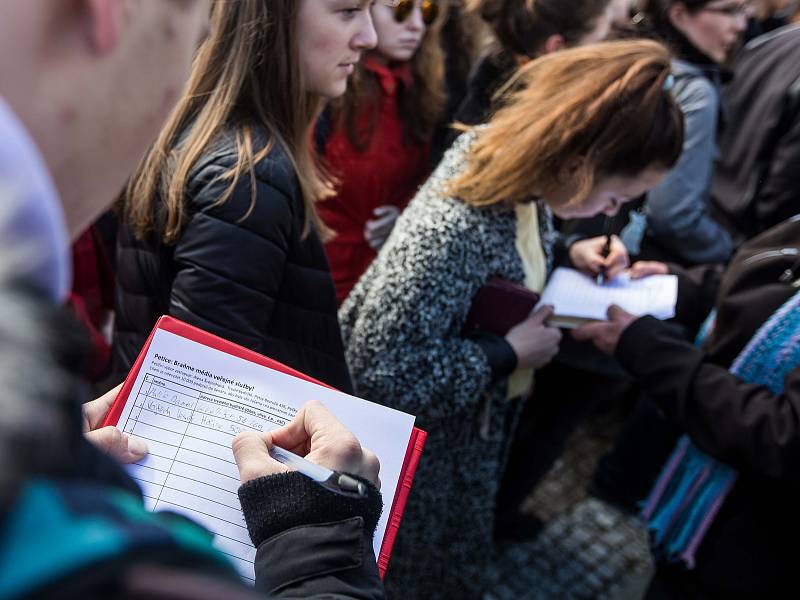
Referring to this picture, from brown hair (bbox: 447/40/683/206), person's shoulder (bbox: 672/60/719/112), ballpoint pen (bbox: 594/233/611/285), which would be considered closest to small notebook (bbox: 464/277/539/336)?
brown hair (bbox: 447/40/683/206)

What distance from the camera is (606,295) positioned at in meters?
2.27

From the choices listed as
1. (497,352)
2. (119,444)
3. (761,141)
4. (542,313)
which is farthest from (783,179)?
(119,444)

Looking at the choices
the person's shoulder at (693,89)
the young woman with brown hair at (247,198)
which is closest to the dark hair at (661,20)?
the person's shoulder at (693,89)

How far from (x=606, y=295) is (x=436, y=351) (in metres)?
0.74

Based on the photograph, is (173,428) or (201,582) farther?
(173,428)

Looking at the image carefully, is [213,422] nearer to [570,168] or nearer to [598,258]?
[570,168]

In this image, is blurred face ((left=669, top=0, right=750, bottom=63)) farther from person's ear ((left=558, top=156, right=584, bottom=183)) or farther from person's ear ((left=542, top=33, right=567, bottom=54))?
person's ear ((left=558, top=156, right=584, bottom=183))

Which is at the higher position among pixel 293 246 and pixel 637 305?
pixel 293 246

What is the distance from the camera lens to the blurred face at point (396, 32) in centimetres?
275

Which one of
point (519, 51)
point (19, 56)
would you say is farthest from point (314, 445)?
point (519, 51)

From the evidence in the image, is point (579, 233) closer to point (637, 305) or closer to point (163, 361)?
point (637, 305)

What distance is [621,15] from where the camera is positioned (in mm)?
3584

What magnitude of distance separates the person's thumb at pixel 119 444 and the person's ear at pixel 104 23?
22.3 inches

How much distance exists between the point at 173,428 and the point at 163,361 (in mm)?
106
